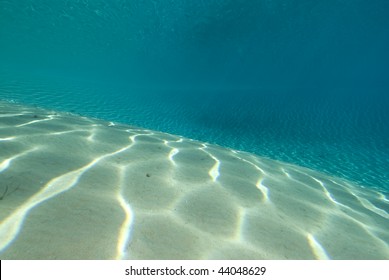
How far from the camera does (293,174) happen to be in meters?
3.75

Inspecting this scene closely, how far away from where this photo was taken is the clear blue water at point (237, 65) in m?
11.6

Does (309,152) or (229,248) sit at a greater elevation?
(229,248)

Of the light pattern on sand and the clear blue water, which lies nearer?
the light pattern on sand

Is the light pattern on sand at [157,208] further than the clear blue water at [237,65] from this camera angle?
No

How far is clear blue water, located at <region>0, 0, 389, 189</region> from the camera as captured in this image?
11.6 meters

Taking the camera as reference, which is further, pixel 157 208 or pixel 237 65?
pixel 237 65

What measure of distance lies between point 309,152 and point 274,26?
3393 centimetres

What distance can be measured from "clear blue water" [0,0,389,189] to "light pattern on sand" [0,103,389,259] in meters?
6.01

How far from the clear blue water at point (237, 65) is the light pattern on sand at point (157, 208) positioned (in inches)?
237

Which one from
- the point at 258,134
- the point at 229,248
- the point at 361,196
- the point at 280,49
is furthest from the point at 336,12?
the point at 229,248

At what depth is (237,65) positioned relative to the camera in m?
64.2

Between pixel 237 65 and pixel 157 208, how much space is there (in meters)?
66.1

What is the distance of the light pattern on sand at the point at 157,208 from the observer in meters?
1.53

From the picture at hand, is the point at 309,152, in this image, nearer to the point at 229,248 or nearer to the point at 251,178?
the point at 251,178
